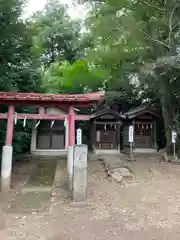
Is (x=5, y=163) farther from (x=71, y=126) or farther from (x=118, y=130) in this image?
(x=118, y=130)

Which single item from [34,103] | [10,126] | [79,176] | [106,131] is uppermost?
[34,103]

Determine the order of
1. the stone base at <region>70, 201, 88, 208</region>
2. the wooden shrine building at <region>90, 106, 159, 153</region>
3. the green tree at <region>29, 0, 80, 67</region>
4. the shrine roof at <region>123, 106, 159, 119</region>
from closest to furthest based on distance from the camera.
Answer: the stone base at <region>70, 201, 88, 208</region> → the shrine roof at <region>123, 106, 159, 119</region> → the wooden shrine building at <region>90, 106, 159, 153</region> → the green tree at <region>29, 0, 80, 67</region>

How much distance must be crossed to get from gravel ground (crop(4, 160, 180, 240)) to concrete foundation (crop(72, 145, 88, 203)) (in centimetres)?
33

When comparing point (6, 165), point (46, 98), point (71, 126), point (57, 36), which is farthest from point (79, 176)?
point (57, 36)

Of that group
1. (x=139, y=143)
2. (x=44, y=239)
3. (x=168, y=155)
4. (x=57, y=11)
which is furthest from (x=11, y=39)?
(x=57, y=11)

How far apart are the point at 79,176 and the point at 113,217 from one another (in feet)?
6.03

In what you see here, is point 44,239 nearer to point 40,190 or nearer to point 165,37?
point 40,190

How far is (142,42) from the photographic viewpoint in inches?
559

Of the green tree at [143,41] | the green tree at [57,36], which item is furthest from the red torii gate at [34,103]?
the green tree at [57,36]

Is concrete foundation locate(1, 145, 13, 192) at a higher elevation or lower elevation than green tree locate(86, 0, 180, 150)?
lower

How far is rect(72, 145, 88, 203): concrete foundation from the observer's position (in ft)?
27.1

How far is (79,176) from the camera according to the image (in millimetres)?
8367

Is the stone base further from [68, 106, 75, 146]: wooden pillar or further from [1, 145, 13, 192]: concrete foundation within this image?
[1, 145, 13, 192]: concrete foundation

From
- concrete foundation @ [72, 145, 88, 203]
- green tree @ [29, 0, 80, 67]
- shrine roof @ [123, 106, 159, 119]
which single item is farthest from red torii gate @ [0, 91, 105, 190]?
green tree @ [29, 0, 80, 67]
